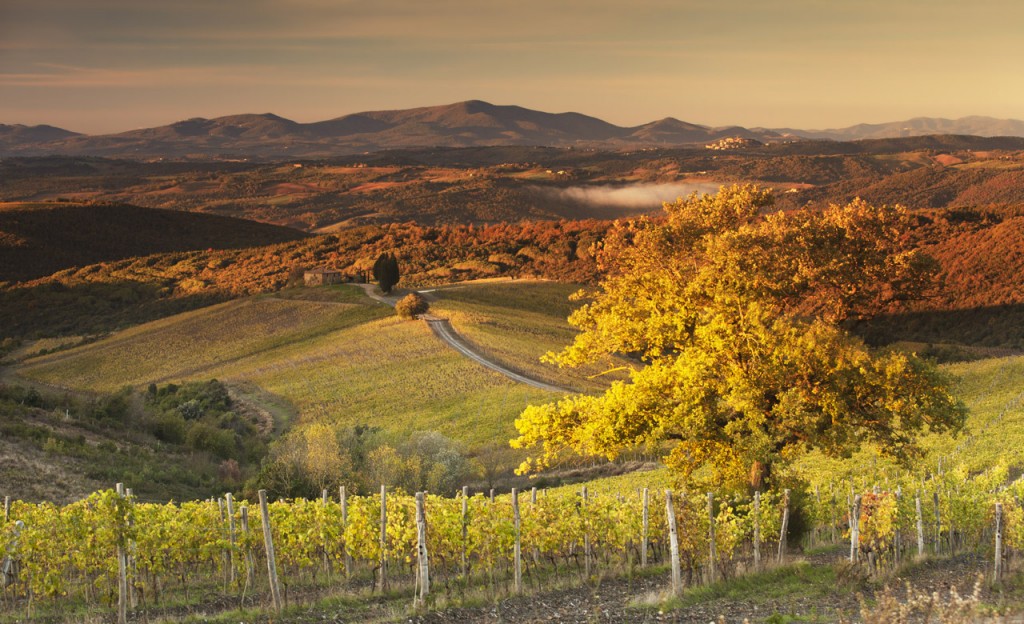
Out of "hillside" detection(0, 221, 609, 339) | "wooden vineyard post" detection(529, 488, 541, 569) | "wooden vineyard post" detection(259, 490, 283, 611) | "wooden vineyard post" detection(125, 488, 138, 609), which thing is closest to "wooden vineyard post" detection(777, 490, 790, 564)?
"wooden vineyard post" detection(529, 488, 541, 569)

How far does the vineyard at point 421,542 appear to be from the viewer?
14484mm

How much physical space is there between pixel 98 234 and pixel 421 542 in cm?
15115

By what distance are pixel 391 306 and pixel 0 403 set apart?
146 ft

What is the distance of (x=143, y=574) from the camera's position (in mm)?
16703

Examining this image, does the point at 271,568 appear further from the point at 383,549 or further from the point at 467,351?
the point at 467,351

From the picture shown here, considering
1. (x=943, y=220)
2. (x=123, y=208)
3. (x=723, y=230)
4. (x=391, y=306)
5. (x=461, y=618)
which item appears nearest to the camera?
(x=461, y=618)

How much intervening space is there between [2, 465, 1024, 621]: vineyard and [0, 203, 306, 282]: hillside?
122987 millimetres

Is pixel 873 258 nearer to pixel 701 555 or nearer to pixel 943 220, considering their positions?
Answer: pixel 701 555

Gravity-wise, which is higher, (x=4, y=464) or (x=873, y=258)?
(x=873, y=258)

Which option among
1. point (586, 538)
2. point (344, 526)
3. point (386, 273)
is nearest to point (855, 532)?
point (586, 538)

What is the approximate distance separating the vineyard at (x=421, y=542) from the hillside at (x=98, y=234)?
404 feet

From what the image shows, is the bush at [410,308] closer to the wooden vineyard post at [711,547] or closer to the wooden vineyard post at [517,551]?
the wooden vineyard post at [517,551]

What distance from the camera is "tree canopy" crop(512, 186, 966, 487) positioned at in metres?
16.5

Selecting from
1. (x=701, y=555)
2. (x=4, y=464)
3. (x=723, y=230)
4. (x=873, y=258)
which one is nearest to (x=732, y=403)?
(x=701, y=555)
